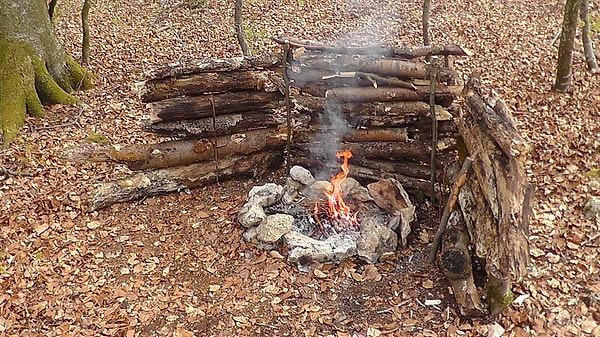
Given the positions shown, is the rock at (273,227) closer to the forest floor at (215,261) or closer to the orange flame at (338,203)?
the forest floor at (215,261)

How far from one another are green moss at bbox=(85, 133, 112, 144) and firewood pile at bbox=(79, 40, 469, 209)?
66.6 inches

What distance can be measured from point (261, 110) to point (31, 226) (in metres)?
3.58

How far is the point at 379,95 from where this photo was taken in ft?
22.7

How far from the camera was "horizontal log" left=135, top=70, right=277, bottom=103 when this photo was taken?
705 cm

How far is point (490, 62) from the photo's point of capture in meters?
12.1

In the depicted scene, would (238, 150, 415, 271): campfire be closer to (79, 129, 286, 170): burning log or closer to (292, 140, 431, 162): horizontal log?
(292, 140, 431, 162): horizontal log

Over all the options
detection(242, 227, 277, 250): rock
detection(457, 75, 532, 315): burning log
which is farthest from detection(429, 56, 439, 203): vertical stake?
detection(242, 227, 277, 250): rock

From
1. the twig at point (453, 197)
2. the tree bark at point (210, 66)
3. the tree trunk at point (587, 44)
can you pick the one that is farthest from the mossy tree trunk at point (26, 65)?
the tree trunk at point (587, 44)

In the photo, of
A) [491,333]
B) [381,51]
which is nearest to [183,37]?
[381,51]

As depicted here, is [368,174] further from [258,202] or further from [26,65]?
[26,65]

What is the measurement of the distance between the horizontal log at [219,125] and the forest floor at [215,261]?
0.87 meters

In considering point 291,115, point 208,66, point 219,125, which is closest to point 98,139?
point 219,125

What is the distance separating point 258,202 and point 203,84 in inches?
77.0

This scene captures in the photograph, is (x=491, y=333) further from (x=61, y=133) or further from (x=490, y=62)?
(x=490, y=62)
